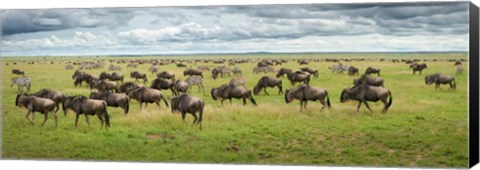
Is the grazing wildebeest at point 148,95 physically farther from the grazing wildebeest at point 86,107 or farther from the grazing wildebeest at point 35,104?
the grazing wildebeest at point 35,104

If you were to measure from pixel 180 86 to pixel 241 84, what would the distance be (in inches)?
41.2

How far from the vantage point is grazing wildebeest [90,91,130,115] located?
49.6 ft

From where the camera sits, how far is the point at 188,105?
584 inches

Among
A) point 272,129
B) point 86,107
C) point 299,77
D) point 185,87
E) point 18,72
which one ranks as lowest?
point 272,129

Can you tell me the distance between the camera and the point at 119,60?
1510 cm

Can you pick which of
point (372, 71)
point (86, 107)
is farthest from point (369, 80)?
point (86, 107)

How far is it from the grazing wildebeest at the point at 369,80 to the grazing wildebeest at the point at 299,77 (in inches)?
30.1

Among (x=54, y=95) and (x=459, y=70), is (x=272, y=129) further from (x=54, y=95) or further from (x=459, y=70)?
(x=54, y=95)

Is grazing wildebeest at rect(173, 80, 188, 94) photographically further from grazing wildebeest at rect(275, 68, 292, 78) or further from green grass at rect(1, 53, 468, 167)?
grazing wildebeest at rect(275, 68, 292, 78)

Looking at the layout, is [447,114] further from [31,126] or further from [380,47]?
[31,126]

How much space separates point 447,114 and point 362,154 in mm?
1431

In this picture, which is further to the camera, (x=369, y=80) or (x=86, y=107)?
(x=86, y=107)

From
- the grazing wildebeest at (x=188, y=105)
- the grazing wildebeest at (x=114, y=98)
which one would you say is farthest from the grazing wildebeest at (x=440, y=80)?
the grazing wildebeest at (x=114, y=98)

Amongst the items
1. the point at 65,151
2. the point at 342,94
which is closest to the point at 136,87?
→ the point at 65,151
